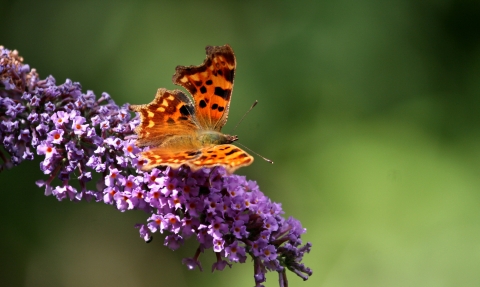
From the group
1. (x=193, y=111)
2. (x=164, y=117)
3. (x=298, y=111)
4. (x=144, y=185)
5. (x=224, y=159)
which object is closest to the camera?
(x=224, y=159)

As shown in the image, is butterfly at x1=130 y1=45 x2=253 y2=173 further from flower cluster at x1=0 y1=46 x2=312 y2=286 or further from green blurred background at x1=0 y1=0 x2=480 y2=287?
green blurred background at x1=0 y1=0 x2=480 y2=287

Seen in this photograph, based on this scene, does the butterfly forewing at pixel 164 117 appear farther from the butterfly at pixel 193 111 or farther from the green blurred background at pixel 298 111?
the green blurred background at pixel 298 111

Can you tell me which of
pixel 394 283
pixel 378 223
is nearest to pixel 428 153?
pixel 378 223

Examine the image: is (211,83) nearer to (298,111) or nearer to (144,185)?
(144,185)

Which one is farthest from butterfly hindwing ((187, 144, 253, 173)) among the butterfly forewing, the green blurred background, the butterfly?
the green blurred background

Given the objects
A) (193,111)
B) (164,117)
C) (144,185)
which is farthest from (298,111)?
(144,185)

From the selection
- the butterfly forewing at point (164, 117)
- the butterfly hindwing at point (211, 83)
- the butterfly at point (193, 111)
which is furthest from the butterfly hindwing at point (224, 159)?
the butterfly hindwing at point (211, 83)

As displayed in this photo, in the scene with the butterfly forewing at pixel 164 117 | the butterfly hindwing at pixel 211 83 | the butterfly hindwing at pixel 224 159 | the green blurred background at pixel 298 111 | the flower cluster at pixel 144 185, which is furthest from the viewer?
the green blurred background at pixel 298 111
